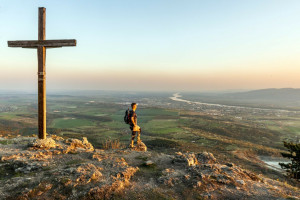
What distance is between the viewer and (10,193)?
603 centimetres

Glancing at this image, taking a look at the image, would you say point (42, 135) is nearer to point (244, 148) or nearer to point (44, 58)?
point (44, 58)

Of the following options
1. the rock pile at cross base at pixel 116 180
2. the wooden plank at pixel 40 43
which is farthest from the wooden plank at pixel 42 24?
the rock pile at cross base at pixel 116 180

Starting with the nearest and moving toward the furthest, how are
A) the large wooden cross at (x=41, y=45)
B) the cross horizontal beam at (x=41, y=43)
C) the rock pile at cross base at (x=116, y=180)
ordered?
the rock pile at cross base at (x=116, y=180)
the cross horizontal beam at (x=41, y=43)
the large wooden cross at (x=41, y=45)

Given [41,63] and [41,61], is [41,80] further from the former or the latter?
[41,61]

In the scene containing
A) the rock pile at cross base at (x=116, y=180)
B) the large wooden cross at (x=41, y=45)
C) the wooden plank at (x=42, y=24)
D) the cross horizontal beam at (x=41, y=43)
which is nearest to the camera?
the rock pile at cross base at (x=116, y=180)

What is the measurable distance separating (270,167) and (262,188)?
2560cm

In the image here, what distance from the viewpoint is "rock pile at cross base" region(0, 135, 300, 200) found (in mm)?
6461

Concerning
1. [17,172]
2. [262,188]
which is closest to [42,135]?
[17,172]

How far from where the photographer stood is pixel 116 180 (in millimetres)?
7395

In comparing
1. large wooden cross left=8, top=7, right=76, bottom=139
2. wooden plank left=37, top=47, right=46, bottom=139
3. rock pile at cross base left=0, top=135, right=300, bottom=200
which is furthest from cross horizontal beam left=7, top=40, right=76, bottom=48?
rock pile at cross base left=0, top=135, right=300, bottom=200

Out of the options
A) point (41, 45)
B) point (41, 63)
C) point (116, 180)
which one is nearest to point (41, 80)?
point (41, 63)

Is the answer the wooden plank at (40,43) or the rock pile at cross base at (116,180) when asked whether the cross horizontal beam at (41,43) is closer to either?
the wooden plank at (40,43)

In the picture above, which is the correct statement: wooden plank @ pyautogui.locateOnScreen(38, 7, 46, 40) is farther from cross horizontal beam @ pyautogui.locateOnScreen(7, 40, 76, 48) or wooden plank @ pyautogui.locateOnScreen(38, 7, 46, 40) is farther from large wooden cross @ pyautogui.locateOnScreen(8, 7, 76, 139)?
cross horizontal beam @ pyautogui.locateOnScreen(7, 40, 76, 48)

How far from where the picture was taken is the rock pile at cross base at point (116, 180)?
646cm
